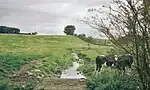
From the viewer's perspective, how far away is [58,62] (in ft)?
118

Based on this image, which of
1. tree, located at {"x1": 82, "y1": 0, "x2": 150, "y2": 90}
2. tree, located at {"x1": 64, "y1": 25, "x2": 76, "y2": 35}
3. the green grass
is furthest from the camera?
tree, located at {"x1": 64, "y1": 25, "x2": 76, "y2": 35}

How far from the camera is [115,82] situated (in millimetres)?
11609

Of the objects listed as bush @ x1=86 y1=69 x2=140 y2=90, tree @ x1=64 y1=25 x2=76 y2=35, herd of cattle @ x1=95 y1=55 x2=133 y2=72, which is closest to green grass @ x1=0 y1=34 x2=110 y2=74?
tree @ x1=64 y1=25 x2=76 y2=35

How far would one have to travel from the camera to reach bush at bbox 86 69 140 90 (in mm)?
10375

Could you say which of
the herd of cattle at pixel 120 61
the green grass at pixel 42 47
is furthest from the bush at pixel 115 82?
the green grass at pixel 42 47

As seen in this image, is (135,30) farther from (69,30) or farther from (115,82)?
(69,30)

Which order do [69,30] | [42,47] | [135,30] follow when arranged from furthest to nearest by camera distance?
[69,30] < [42,47] < [135,30]

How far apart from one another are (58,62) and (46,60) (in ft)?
5.73

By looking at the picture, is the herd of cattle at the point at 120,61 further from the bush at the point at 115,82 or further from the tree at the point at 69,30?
the tree at the point at 69,30

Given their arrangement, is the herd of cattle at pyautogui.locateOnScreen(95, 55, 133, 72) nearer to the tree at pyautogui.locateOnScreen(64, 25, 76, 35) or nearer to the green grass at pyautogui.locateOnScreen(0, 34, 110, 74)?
the green grass at pyautogui.locateOnScreen(0, 34, 110, 74)

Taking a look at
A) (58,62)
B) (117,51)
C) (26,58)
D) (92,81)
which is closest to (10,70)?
(26,58)

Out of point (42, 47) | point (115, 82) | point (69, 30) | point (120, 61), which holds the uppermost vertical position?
point (69, 30)

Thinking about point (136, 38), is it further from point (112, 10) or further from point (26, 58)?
point (26, 58)

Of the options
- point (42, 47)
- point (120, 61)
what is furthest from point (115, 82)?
point (42, 47)
